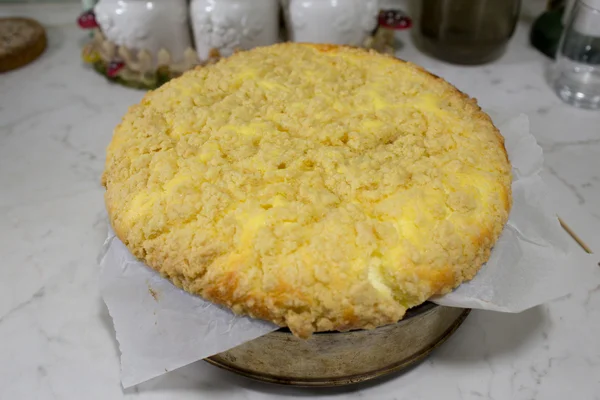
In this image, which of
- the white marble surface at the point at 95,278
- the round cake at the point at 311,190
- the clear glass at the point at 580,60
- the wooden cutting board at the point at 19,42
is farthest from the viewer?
the wooden cutting board at the point at 19,42

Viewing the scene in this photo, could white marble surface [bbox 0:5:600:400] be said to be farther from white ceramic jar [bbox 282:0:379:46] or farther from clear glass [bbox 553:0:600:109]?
white ceramic jar [bbox 282:0:379:46]

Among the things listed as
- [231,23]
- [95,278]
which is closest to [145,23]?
[231,23]

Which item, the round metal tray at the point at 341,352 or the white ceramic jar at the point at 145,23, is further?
the white ceramic jar at the point at 145,23

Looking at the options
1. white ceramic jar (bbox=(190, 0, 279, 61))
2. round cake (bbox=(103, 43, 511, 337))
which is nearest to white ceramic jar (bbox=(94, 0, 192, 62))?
white ceramic jar (bbox=(190, 0, 279, 61))

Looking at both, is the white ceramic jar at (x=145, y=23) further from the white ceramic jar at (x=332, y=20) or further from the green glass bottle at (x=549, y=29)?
the green glass bottle at (x=549, y=29)

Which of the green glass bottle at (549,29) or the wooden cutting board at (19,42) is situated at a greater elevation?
the wooden cutting board at (19,42)

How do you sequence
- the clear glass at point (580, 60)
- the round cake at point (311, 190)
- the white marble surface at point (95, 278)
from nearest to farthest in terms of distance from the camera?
the round cake at point (311, 190) → the white marble surface at point (95, 278) → the clear glass at point (580, 60)

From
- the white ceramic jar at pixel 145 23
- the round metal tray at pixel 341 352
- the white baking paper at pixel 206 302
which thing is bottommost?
the round metal tray at pixel 341 352

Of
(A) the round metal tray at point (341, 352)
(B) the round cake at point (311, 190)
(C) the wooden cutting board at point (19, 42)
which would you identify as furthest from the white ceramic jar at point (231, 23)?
(A) the round metal tray at point (341, 352)
